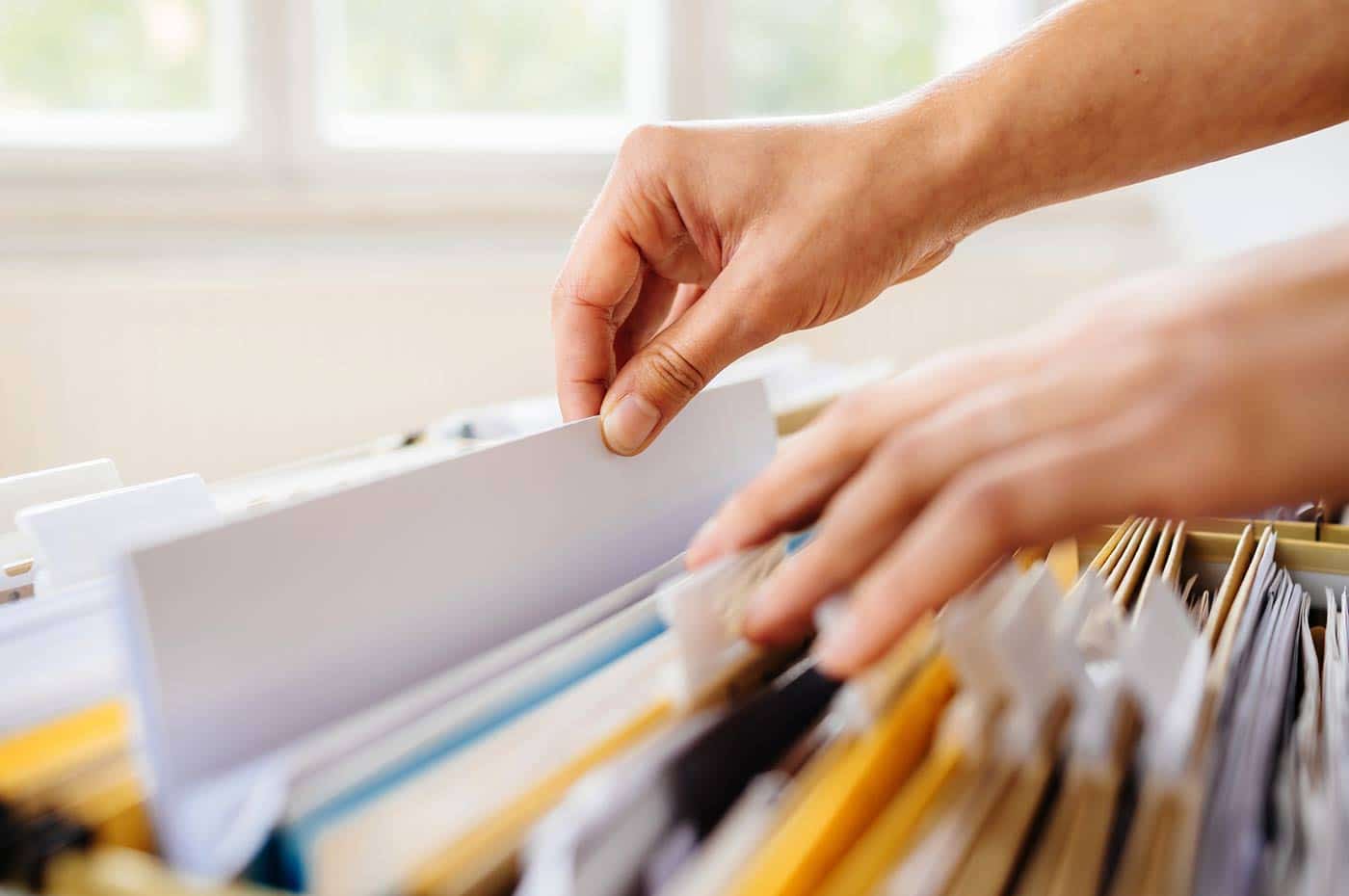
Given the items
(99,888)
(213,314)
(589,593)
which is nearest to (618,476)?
(589,593)

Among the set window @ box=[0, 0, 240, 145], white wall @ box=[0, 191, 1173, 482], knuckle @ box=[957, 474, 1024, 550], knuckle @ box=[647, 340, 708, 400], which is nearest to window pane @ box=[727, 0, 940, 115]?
white wall @ box=[0, 191, 1173, 482]

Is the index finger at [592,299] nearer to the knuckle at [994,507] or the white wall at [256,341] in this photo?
the knuckle at [994,507]

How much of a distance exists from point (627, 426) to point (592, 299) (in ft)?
0.87

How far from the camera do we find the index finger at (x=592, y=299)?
2.62 ft

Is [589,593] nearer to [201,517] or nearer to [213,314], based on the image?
[201,517]

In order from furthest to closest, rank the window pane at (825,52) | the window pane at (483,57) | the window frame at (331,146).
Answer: the window pane at (825,52) < the window pane at (483,57) < the window frame at (331,146)

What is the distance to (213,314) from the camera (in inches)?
64.7

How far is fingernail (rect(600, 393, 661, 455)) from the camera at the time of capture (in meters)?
0.56

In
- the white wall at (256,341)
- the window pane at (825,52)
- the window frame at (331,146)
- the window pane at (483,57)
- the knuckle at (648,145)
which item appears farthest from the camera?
the window pane at (825,52)

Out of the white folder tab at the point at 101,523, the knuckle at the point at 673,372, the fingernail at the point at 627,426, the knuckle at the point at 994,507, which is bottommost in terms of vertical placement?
the white folder tab at the point at 101,523

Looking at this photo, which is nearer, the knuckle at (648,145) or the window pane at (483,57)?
the knuckle at (648,145)

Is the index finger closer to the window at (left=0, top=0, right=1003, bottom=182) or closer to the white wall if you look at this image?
the white wall

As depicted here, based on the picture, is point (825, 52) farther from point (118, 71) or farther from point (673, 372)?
point (673, 372)

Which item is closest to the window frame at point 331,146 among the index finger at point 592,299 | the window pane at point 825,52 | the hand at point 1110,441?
the window pane at point 825,52
